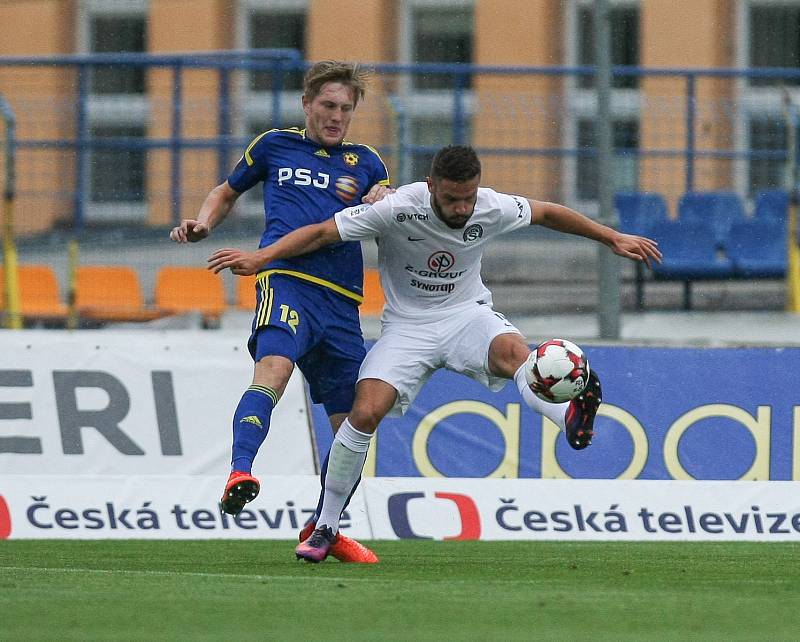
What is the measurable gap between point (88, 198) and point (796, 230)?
5.92 meters

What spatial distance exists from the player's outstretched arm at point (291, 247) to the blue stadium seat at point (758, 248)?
6.46 m

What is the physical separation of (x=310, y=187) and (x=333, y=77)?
0.51 metres

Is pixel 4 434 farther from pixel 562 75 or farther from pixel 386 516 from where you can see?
pixel 562 75

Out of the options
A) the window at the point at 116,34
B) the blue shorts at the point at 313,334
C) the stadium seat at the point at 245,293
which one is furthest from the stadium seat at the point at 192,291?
the blue shorts at the point at 313,334

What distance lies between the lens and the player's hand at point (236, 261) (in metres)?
6.28

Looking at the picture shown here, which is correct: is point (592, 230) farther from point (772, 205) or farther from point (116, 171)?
point (116, 171)

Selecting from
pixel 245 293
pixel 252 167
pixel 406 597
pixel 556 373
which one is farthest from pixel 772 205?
pixel 406 597

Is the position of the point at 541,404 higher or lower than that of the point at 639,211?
lower

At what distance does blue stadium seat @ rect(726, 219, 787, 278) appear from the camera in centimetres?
1220

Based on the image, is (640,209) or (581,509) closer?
(581,509)

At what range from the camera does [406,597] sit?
4906 millimetres

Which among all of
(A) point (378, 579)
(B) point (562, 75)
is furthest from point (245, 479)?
(B) point (562, 75)

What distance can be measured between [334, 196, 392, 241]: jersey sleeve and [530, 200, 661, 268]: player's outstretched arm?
2.32 feet

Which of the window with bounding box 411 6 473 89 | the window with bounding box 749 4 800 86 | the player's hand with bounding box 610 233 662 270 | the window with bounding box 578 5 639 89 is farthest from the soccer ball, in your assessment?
the window with bounding box 411 6 473 89
